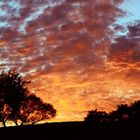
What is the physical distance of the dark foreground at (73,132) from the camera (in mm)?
37844

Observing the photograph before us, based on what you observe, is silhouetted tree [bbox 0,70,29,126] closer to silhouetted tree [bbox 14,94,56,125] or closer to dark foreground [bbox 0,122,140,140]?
silhouetted tree [bbox 14,94,56,125]

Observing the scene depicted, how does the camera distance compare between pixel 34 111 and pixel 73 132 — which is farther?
pixel 34 111

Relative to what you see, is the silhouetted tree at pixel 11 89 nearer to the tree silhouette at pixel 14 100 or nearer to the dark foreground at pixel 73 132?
the tree silhouette at pixel 14 100

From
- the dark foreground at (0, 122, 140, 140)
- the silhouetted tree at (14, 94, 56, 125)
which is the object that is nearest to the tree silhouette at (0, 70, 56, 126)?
the silhouetted tree at (14, 94, 56, 125)

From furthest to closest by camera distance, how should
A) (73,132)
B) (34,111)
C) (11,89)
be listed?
(34,111)
(11,89)
(73,132)

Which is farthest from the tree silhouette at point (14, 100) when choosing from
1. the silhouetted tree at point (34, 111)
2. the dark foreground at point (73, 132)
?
the dark foreground at point (73, 132)

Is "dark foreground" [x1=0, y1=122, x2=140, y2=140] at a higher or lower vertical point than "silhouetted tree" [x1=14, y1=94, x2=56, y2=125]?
lower

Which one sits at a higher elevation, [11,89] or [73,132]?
[11,89]

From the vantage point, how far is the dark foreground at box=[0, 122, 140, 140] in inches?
1490

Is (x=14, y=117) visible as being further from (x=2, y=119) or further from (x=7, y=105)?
(x=7, y=105)

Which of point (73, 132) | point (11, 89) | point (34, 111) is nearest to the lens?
point (73, 132)

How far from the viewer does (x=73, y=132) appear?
136 feet

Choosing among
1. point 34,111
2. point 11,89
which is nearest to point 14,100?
point 11,89

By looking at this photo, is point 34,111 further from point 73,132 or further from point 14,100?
point 73,132
